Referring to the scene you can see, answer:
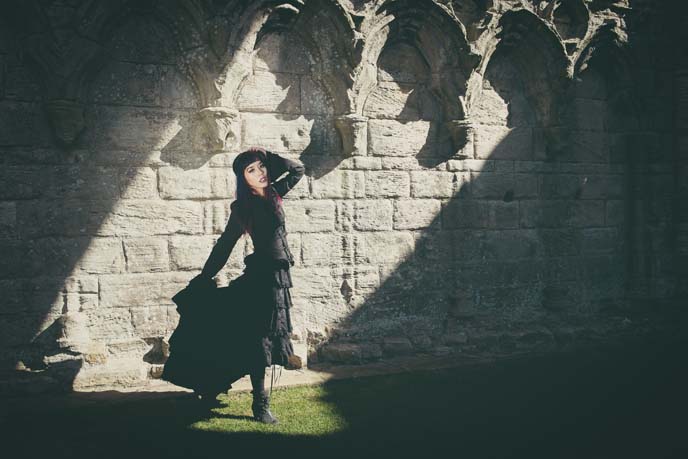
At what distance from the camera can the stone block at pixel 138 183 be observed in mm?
4812

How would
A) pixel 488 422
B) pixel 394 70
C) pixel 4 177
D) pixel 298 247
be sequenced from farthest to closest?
1. pixel 394 70
2. pixel 298 247
3. pixel 4 177
4. pixel 488 422

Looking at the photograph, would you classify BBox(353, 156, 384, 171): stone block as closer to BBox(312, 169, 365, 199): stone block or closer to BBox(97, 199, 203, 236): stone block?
BBox(312, 169, 365, 199): stone block

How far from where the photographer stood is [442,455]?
3219mm

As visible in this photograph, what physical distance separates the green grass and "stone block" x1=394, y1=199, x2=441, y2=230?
2.02 m

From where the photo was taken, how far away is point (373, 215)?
220 inches

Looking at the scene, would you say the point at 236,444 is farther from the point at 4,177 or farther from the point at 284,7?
the point at 284,7

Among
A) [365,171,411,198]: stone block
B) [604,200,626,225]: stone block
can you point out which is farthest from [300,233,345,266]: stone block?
[604,200,626,225]: stone block

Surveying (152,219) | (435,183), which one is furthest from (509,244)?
(152,219)

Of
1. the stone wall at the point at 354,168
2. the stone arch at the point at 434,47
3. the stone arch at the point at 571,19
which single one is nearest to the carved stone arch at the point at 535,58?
the stone wall at the point at 354,168

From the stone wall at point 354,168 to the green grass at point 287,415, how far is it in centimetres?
90

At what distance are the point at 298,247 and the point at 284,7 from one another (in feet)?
7.55

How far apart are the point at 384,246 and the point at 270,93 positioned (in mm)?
1936

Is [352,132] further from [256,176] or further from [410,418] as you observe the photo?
[410,418]

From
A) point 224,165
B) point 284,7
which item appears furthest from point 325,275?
point 284,7
